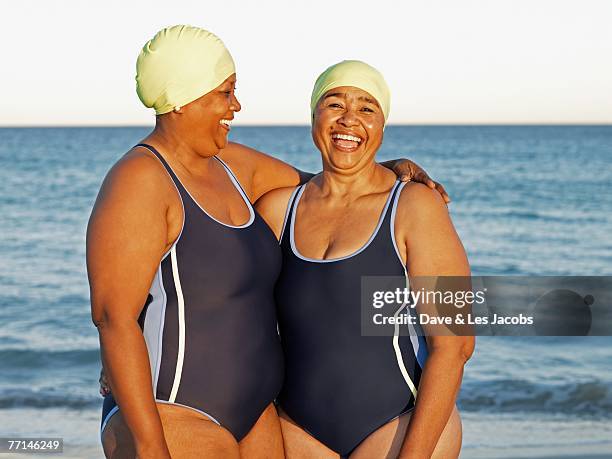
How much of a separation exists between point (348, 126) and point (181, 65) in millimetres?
683

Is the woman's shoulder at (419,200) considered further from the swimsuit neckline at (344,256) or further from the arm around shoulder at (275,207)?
the arm around shoulder at (275,207)

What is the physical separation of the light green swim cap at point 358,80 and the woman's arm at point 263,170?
25cm

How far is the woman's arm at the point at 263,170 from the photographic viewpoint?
155 inches

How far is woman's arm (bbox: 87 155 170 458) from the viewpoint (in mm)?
3254

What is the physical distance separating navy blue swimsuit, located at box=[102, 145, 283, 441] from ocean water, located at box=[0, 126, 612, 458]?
4266 mm

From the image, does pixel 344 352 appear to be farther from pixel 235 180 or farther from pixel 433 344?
pixel 235 180

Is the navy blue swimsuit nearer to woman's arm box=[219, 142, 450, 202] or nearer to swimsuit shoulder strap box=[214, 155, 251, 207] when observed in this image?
swimsuit shoulder strap box=[214, 155, 251, 207]

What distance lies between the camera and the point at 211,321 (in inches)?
136

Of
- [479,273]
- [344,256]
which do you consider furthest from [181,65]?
[479,273]

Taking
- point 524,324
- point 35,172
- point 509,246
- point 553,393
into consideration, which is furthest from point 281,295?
point 35,172

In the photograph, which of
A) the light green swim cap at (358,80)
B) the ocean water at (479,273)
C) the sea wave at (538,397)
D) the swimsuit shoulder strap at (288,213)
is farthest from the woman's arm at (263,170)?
the sea wave at (538,397)

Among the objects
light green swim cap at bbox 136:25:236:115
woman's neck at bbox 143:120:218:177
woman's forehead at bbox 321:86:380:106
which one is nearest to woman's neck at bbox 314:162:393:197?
woman's forehead at bbox 321:86:380:106

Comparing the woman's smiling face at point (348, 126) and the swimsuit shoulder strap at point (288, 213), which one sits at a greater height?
the woman's smiling face at point (348, 126)

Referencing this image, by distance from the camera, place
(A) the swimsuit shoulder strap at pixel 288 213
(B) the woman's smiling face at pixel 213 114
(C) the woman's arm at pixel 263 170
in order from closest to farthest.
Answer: (B) the woman's smiling face at pixel 213 114 → (A) the swimsuit shoulder strap at pixel 288 213 → (C) the woman's arm at pixel 263 170
